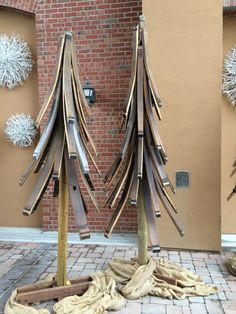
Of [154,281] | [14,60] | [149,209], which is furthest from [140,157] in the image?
[14,60]

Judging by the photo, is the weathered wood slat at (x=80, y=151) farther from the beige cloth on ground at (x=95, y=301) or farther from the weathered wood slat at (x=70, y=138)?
the beige cloth on ground at (x=95, y=301)

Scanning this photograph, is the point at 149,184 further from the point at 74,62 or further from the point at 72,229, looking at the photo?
the point at 72,229

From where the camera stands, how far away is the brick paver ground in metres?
2.91

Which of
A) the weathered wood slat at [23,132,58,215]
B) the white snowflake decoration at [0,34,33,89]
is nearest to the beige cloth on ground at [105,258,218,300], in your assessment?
the weathered wood slat at [23,132,58,215]

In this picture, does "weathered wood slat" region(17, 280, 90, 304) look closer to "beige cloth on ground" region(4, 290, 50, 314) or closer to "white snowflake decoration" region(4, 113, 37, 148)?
"beige cloth on ground" region(4, 290, 50, 314)

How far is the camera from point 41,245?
436cm

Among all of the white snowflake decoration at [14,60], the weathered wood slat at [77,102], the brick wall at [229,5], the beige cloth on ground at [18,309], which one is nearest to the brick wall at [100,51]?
the white snowflake decoration at [14,60]

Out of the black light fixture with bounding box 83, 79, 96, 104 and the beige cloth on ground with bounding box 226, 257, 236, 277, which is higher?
the black light fixture with bounding box 83, 79, 96, 104

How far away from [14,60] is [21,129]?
0.90 m

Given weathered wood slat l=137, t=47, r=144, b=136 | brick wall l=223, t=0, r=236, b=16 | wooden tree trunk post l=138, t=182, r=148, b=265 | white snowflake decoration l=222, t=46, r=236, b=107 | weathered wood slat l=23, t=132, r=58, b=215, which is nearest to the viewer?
weathered wood slat l=23, t=132, r=58, b=215

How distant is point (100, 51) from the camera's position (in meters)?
4.52

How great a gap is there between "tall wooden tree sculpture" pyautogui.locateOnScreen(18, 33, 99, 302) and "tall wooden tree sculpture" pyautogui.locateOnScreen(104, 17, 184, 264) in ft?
1.25

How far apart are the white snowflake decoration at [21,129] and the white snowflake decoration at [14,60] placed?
482 mm

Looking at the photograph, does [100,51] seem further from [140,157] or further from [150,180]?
[150,180]
